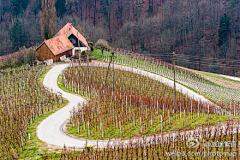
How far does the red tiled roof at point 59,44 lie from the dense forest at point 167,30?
2277cm

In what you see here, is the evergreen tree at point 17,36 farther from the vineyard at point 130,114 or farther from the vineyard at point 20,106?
the vineyard at point 130,114

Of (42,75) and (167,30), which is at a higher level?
(167,30)

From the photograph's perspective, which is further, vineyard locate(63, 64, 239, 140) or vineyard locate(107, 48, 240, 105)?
vineyard locate(107, 48, 240, 105)

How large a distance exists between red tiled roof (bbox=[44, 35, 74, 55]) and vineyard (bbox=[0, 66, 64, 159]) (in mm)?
8559

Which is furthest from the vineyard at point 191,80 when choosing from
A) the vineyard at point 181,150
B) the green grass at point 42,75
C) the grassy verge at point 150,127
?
the vineyard at point 181,150

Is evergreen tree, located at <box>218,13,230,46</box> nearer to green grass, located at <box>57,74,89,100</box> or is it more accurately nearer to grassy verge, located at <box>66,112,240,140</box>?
green grass, located at <box>57,74,89,100</box>

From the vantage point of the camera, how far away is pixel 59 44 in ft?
163

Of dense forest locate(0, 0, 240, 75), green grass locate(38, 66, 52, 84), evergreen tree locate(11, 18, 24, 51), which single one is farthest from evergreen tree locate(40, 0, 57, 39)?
evergreen tree locate(11, 18, 24, 51)

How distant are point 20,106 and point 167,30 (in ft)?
236

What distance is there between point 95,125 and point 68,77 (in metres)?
16.2

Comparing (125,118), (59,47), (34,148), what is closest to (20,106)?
(34,148)

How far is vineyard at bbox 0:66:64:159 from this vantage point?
18.6 meters

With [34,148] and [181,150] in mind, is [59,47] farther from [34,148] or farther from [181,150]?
[181,150]

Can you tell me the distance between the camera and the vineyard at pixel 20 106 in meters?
18.6
